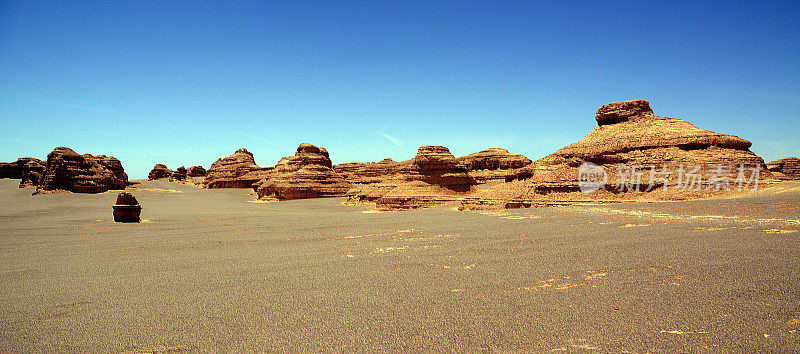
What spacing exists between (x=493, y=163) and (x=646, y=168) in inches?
1834

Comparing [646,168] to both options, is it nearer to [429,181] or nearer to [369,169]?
[429,181]

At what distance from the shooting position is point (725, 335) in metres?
2.40

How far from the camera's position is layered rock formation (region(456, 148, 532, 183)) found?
64.1 meters

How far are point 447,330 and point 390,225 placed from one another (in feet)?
21.1

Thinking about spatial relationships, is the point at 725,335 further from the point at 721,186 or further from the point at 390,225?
→ the point at 721,186

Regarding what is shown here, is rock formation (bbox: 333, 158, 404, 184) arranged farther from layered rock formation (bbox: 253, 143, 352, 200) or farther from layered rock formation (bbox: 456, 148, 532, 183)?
layered rock formation (bbox: 253, 143, 352, 200)

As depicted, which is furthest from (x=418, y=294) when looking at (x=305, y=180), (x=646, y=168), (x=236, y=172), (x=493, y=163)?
(x=493, y=163)

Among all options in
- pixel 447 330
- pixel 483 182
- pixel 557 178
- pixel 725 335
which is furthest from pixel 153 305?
pixel 483 182

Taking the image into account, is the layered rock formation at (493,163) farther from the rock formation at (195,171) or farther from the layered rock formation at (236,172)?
the rock formation at (195,171)

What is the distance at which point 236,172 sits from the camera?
55688mm

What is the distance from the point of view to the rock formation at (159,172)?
83.2m

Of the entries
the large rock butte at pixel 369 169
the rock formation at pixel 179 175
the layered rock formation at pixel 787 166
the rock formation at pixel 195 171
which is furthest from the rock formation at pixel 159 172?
the layered rock formation at pixel 787 166

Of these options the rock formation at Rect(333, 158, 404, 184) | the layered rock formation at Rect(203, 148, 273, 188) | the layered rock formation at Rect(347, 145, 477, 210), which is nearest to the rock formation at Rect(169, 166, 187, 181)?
the layered rock formation at Rect(203, 148, 273, 188)

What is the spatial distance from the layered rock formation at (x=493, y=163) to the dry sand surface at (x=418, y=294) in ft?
191
